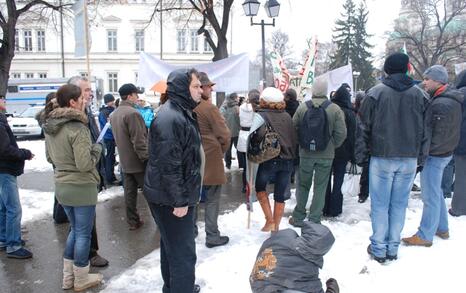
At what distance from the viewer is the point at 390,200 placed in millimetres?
4582

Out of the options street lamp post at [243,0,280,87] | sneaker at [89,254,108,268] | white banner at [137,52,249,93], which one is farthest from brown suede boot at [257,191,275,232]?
street lamp post at [243,0,280,87]

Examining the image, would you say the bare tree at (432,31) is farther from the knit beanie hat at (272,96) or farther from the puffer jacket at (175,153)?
the puffer jacket at (175,153)

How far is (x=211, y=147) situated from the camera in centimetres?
487

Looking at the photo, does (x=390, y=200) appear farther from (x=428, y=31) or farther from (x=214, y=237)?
(x=428, y=31)

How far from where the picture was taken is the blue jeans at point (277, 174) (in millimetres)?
5325

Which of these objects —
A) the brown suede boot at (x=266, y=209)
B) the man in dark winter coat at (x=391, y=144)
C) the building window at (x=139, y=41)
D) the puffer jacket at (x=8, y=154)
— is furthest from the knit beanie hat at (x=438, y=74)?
the building window at (x=139, y=41)

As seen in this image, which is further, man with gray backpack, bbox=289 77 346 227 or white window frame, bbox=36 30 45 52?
white window frame, bbox=36 30 45 52

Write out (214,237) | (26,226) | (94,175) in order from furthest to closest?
(26,226)
(214,237)
(94,175)

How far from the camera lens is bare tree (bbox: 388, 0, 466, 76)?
118 feet

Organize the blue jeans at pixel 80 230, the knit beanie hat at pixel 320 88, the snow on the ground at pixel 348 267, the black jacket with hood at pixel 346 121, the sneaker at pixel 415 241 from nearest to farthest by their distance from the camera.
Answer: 1. the blue jeans at pixel 80 230
2. the snow on the ground at pixel 348 267
3. the sneaker at pixel 415 241
4. the knit beanie hat at pixel 320 88
5. the black jacket with hood at pixel 346 121

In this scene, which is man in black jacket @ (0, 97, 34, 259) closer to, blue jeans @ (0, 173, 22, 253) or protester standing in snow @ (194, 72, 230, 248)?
blue jeans @ (0, 173, 22, 253)

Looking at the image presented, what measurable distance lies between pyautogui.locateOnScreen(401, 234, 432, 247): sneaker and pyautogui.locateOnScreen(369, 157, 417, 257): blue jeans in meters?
0.54

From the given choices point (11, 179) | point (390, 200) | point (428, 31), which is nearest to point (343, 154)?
point (390, 200)

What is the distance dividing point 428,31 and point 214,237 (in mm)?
40489
